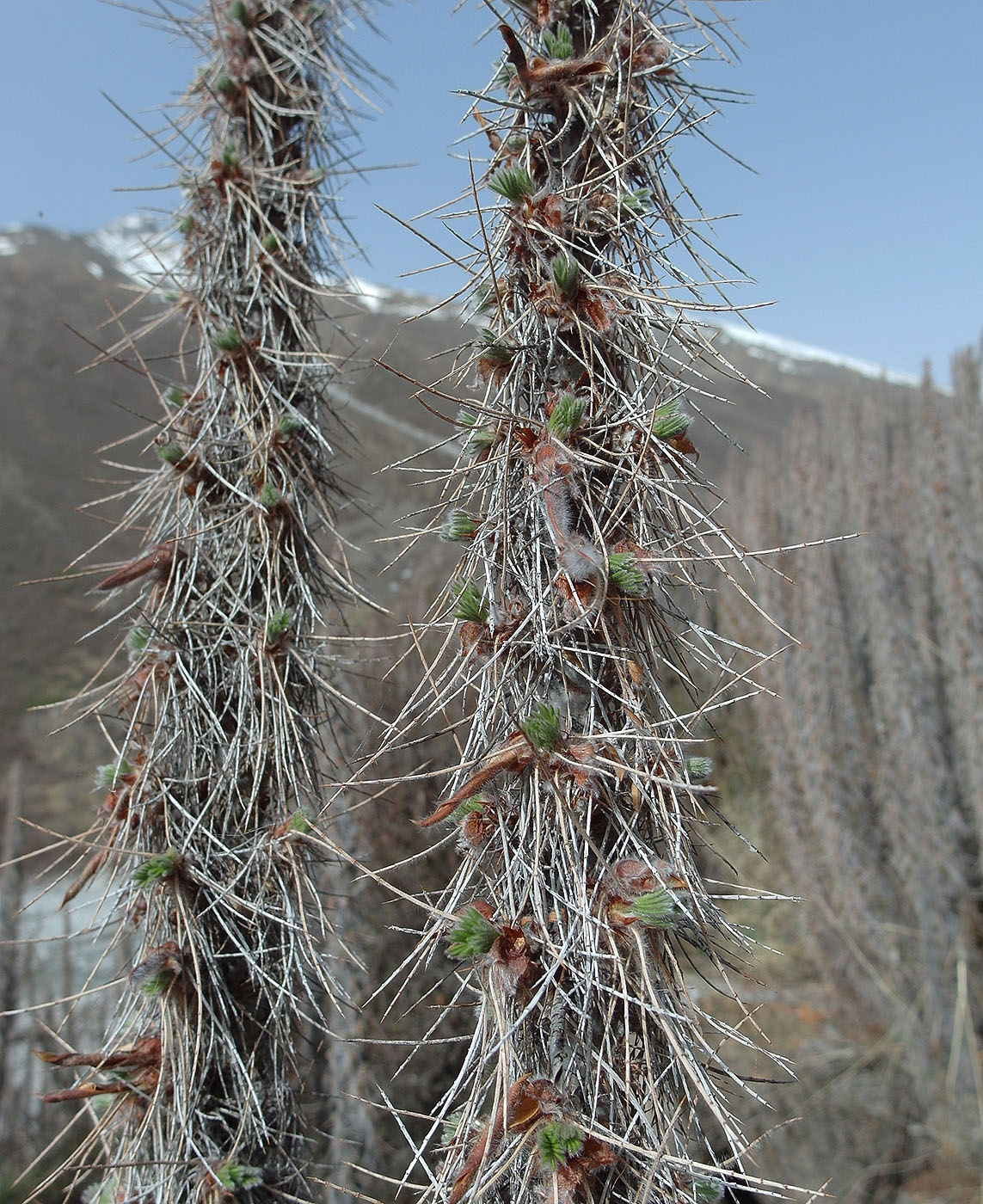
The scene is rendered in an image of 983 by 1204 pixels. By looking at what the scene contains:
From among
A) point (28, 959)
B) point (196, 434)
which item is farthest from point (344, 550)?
point (28, 959)

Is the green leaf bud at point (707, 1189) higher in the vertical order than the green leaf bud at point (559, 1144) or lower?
lower

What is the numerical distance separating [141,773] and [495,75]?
52.8 inches

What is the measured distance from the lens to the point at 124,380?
25484mm

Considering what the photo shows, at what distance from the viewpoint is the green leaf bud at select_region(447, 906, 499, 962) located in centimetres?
92

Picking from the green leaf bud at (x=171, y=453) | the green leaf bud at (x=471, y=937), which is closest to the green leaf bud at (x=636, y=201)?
the green leaf bud at (x=471, y=937)

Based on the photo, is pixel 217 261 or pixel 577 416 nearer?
pixel 577 416

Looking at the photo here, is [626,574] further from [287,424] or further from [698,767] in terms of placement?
[287,424]

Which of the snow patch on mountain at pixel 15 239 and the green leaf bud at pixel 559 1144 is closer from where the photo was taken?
the green leaf bud at pixel 559 1144

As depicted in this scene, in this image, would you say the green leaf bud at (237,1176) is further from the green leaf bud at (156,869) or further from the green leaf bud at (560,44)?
the green leaf bud at (560,44)

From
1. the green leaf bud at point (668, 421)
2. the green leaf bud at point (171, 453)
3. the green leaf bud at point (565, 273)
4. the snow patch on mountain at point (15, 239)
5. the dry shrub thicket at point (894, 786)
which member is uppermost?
the snow patch on mountain at point (15, 239)

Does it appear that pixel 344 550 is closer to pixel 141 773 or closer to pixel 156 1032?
pixel 141 773

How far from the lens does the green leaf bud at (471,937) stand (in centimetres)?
92

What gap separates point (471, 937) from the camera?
919mm

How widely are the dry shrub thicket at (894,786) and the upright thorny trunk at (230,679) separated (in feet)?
10.1
